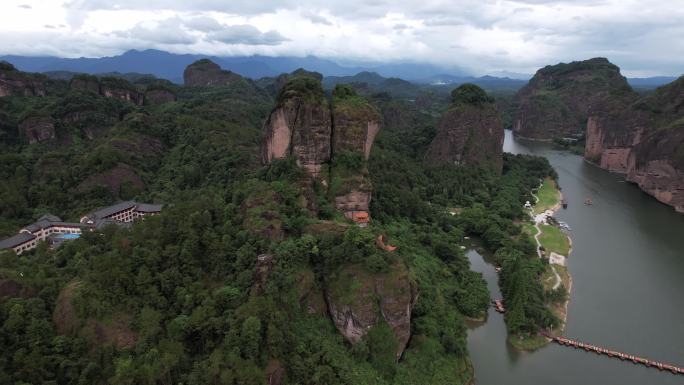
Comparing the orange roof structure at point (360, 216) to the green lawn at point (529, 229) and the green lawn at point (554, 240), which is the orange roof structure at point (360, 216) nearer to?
the green lawn at point (554, 240)

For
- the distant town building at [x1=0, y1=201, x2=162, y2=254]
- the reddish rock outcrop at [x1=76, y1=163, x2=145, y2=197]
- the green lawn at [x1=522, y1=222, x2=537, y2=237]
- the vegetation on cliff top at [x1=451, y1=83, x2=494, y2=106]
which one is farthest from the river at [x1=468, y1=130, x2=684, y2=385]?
the reddish rock outcrop at [x1=76, y1=163, x2=145, y2=197]

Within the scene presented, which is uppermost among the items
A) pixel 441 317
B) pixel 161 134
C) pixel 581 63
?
pixel 581 63

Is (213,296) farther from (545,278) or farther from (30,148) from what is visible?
(30,148)

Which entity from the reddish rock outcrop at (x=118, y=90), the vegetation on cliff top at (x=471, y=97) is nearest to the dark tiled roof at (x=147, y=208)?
the reddish rock outcrop at (x=118, y=90)

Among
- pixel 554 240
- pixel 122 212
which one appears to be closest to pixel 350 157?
pixel 122 212

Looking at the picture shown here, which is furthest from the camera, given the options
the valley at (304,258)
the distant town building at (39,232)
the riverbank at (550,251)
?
the riverbank at (550,251)

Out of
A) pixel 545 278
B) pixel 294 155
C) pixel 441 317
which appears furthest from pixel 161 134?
pixel 545 278
